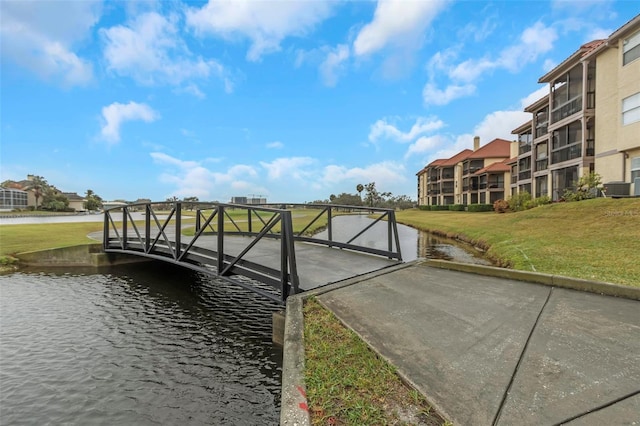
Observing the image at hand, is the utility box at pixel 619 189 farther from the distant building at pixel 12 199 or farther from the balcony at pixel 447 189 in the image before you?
the distant building at pixel 12 199

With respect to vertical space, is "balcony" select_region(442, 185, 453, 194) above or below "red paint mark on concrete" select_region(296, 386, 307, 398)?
above

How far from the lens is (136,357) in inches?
214

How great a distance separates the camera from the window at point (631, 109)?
16.2 metres

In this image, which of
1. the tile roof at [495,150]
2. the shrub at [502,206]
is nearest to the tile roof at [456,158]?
the tile roof at [495,150]

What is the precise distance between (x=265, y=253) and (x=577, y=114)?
2475cm

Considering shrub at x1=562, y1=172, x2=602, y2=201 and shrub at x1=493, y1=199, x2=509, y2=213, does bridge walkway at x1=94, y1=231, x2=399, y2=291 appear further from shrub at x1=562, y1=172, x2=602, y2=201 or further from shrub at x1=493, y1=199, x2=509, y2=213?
shrub at x1=493, y1=199, x2=509, y2=213

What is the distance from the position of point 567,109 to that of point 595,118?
3581 millimetres

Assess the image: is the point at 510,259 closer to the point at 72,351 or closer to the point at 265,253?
the point at 265,253

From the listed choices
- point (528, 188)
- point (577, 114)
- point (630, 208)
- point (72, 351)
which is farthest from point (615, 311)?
point (528, 188)

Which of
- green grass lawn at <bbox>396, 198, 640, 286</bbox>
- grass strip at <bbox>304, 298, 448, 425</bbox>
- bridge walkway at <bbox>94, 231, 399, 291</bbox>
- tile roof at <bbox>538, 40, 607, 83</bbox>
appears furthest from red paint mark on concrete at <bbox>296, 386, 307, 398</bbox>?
tile roof at <bbox>538, 40, 607, 83</bbox>

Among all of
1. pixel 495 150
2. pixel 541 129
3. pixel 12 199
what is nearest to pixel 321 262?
pixel 541 129

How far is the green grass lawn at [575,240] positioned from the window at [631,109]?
16.8 feet

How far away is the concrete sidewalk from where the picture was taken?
2395 mm

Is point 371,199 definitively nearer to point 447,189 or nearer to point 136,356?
point 447,189
